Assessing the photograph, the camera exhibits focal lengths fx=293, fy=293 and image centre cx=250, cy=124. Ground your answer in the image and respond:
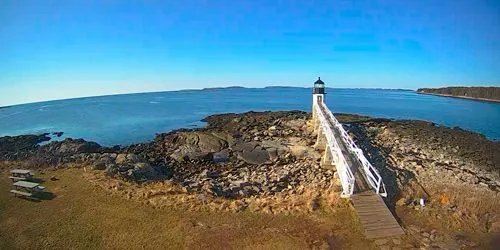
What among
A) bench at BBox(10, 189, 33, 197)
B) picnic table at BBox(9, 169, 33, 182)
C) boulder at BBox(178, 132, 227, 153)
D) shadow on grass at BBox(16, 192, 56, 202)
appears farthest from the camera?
boulder at BBox(178, 132, 227, 153)

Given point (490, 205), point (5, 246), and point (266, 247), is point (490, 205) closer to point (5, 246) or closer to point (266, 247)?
point (266, 247)

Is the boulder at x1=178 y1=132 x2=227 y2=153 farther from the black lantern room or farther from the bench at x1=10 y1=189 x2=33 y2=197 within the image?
the bench at x1=10 y1=189 x2=33 y2=197

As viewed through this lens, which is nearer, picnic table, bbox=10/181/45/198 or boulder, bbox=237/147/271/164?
picnic table, bbox=10/181/45/198

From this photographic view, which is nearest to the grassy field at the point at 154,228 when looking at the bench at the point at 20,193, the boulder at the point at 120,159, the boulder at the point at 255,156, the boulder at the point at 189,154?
the bench at the point at 20,193

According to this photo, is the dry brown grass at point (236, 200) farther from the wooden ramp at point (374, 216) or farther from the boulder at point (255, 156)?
the boulder at point (255, 156)

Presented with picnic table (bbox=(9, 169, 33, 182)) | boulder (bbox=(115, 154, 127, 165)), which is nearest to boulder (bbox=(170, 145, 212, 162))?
boulder (bbox=(115, 154, 127, 165))

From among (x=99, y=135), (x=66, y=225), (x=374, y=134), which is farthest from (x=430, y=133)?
(x=99, y=135)
